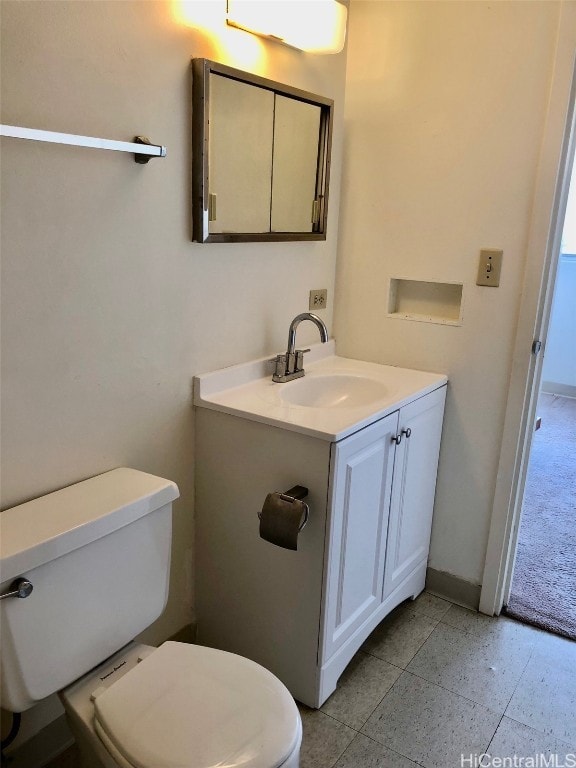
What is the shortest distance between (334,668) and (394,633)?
39 cm

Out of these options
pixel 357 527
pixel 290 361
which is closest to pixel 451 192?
pixel 290 361

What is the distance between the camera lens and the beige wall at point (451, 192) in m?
1.79

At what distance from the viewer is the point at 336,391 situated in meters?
2.04

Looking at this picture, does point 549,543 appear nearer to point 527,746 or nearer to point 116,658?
point 527,746

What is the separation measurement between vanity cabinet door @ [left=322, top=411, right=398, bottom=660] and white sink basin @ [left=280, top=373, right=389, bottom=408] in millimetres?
249

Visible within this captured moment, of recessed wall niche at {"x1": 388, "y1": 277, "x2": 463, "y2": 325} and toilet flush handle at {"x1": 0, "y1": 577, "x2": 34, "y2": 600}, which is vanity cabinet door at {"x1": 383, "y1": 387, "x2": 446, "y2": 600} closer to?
recessed wall niche at {"x1": 388, "y1": 277, "x2": 463, "y2": 325}

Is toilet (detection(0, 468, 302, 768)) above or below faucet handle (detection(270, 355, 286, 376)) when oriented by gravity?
below

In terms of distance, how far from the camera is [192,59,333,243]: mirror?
1540 millimetres

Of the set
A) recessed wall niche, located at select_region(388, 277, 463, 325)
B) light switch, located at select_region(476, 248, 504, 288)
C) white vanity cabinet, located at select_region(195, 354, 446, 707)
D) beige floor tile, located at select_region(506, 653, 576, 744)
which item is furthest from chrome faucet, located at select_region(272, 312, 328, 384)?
beige floor tile, located at select_region(506, 653, 576, 744)

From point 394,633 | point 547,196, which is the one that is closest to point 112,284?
point 547,196

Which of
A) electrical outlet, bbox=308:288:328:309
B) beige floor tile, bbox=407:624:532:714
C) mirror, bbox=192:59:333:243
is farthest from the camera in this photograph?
electrical outlet, bbox=308:288:328:309

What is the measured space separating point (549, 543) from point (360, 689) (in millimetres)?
1264

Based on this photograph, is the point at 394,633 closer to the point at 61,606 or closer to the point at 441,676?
the point at 441,676

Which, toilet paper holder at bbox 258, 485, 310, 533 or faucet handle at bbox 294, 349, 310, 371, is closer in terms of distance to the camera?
toilet paper holder at bbox 258, 485, 310, 533
